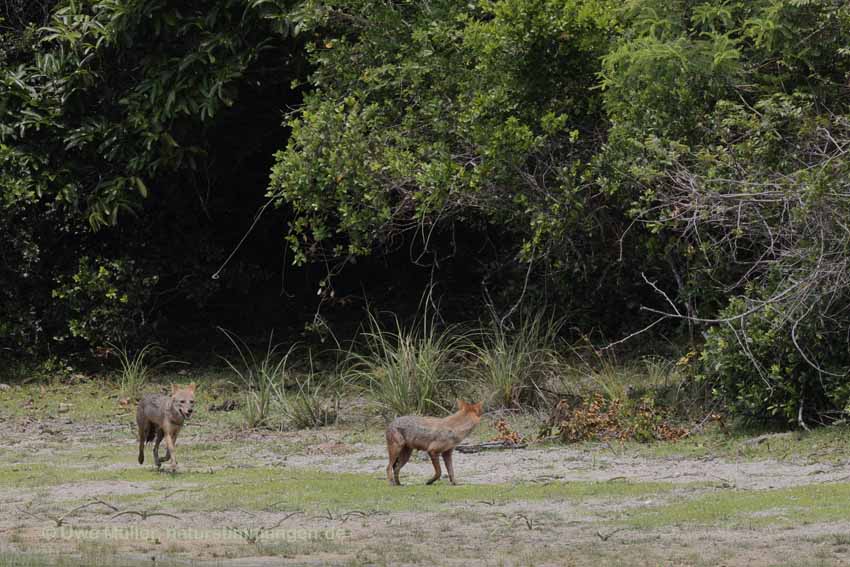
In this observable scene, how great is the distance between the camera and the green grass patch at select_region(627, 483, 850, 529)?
8.98m

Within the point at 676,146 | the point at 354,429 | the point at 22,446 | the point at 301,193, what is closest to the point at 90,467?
the point at 22,446

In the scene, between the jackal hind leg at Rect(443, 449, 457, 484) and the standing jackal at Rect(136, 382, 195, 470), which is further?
the standing jackal at Rect(136, 382, 195, 470)

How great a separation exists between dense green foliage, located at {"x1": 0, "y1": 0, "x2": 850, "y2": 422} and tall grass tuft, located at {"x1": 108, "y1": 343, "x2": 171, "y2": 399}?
285 millimetres

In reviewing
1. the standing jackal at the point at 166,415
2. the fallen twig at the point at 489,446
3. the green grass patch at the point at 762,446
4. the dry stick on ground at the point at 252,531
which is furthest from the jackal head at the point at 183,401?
the green grass patch at the point at 762,446

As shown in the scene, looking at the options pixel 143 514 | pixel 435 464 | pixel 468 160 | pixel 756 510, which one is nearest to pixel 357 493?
pixel 435 464

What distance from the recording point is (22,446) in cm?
1381

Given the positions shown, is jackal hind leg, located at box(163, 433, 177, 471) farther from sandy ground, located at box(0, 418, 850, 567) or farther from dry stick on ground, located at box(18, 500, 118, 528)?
dry stick on ground, located at box(18, 500, 118, 528)

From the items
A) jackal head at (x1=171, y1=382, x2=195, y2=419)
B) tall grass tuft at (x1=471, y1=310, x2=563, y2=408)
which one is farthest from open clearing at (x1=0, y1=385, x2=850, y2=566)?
tall grass tuft at (x1=471, y1=310, x2=563, y2=408)

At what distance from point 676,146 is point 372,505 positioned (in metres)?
4.85

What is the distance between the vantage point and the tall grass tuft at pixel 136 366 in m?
17.1

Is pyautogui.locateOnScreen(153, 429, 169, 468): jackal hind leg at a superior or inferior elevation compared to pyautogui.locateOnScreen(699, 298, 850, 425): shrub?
inferior

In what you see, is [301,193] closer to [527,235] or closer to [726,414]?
[527,235]

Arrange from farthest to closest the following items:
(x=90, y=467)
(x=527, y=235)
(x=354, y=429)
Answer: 1. (x=527, y=235)
2. (x=354, y=429)
3. (x=90, y=467)

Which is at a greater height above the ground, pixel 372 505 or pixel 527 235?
pixel 527 235
